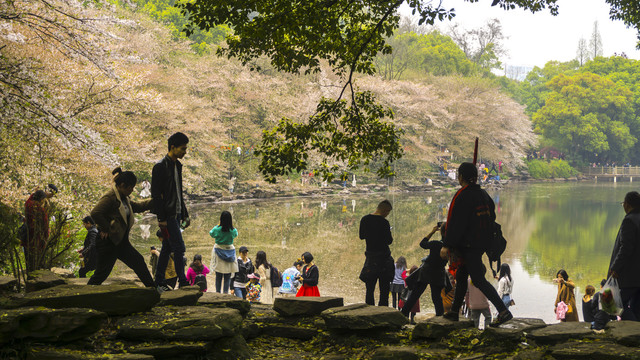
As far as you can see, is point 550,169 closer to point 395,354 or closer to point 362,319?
point 362,319

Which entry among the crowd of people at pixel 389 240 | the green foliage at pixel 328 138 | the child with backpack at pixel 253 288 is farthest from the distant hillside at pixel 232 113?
the crowd of people at pixel 389 240

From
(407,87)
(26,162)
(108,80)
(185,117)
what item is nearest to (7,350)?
(26,162)

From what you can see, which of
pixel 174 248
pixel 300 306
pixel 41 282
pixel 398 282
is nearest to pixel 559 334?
pixel 300 306

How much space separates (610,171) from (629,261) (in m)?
64.5

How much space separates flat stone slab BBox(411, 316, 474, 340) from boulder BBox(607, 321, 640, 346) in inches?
49.9

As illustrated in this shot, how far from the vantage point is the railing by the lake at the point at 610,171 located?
6153cm

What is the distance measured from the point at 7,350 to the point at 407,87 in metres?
40.0

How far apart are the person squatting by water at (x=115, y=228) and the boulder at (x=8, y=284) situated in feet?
3.47

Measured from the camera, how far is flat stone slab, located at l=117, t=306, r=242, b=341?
4.59 m

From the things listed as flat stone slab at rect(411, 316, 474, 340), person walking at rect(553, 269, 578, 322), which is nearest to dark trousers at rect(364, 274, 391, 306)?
flat stone slab at rect(411, 316, 474, 340)

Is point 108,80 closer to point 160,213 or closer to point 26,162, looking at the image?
point 26,162

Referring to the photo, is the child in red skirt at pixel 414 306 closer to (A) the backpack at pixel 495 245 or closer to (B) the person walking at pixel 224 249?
(B) the person walking at pixel 224 249

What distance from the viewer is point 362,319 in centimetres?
538

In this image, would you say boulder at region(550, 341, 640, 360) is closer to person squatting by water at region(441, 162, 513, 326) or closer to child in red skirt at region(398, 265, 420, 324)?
person squatting by water at region(441, 162, 513, 326)
